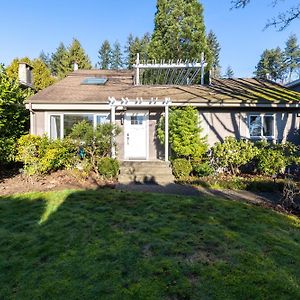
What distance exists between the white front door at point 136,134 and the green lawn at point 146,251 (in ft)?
20.1

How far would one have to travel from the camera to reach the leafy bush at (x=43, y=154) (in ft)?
33.2

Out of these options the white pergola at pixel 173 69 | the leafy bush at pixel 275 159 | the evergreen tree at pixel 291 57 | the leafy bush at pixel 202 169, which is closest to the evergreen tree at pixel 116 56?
the evergreen tree at pixel 291 57

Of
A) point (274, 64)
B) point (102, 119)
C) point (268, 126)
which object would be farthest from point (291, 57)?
point (102, 119)

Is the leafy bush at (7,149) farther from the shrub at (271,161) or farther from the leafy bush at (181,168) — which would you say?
the shrub at (271,161)

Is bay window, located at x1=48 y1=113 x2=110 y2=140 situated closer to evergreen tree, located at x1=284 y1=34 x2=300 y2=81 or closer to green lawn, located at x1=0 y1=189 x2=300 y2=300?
green lawn, located at x1=0 y1=189 x2=300 y2=300

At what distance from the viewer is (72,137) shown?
1110 cm

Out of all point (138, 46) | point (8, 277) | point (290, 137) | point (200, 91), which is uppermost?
point (138, 46)

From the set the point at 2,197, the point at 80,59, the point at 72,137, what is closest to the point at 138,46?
the point at 80,59

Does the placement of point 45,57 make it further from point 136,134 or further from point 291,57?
point 136,134

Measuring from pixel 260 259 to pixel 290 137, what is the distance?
9934mm

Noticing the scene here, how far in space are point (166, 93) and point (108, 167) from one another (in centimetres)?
529

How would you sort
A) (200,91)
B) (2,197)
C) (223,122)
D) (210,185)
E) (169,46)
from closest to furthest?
(2,197)
(210,185)
(223,122)
(200,91)
(169,46)

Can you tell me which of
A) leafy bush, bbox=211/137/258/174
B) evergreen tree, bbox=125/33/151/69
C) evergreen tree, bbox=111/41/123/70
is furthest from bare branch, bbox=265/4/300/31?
evergreen tree, bbox=111/41/123/70

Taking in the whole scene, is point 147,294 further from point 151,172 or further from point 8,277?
point 151,172
